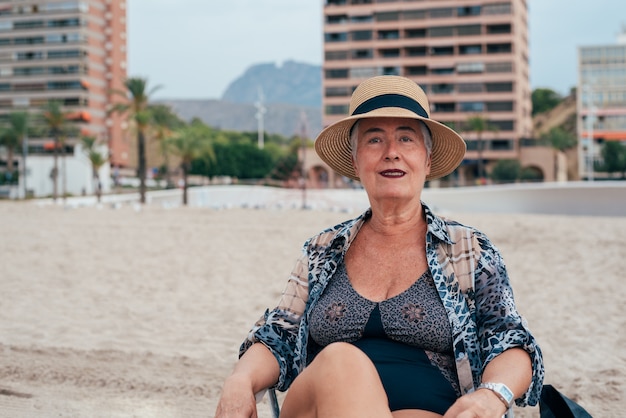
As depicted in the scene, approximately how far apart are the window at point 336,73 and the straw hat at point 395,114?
7801 cm

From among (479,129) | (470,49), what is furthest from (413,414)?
(470,49)

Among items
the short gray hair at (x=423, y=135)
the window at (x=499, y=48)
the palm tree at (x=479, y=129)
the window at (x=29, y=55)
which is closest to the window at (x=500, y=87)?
the window at (x=499, y=48)

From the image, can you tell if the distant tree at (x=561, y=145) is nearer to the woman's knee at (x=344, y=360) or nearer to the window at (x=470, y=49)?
the window at (x=470, y=49)

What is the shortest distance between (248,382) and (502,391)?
72cm

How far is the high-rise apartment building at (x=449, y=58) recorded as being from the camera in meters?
73.1

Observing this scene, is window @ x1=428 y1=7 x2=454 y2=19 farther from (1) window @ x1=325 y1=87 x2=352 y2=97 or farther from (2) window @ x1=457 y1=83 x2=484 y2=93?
(1) window @ x1=325 y1=87 x2=352 y2=97

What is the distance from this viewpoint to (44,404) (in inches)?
162

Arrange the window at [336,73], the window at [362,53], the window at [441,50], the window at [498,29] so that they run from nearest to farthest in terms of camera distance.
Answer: the window at [498,29], the window at [441,50], the window at [362,53], the window at [336,73]

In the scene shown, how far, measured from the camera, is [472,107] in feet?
245

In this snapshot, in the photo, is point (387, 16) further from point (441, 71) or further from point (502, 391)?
point (502, 391)

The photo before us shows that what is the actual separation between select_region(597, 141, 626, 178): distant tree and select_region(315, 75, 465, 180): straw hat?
7271 cm

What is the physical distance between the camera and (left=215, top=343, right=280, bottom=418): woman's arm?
6.57ft

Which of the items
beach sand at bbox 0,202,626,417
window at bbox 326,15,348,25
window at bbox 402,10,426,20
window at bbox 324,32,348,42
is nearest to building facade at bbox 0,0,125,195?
window at bbox 324,32,348,42

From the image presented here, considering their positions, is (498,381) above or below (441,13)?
below
